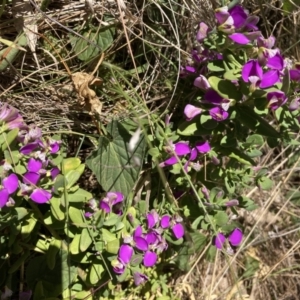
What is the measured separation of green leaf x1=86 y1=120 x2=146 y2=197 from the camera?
1.28 m

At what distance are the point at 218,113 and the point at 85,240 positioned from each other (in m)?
0.44

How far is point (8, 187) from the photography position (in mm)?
1024

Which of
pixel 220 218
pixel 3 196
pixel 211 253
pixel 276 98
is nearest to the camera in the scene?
pixel 3 196

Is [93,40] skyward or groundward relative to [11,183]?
skyward

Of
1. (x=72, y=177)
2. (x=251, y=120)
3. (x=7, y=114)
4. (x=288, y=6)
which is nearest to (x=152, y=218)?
(x=72, y=177)

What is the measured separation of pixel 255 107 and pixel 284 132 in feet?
0.60

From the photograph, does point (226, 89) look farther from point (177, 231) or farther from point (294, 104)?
point (177, 231)

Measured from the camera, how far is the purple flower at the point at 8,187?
3.33 feet

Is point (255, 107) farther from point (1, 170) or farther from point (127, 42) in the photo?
point (1, 170)

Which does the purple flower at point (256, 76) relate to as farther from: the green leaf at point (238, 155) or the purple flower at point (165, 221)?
the purple flower at point (165, 221)

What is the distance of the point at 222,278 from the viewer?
1.71 m

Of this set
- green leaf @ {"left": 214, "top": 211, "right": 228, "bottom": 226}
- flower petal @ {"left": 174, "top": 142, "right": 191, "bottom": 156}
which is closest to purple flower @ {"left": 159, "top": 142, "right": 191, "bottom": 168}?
flower petal @ {"left": 174, "top": 142, "right": 191, "bottom": 156}

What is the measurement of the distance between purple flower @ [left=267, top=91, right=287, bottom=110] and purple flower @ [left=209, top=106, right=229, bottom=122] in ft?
0.34

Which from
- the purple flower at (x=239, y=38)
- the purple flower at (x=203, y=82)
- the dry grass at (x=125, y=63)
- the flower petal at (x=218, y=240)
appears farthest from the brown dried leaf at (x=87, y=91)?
the flower petal at (x=218, y=240)
